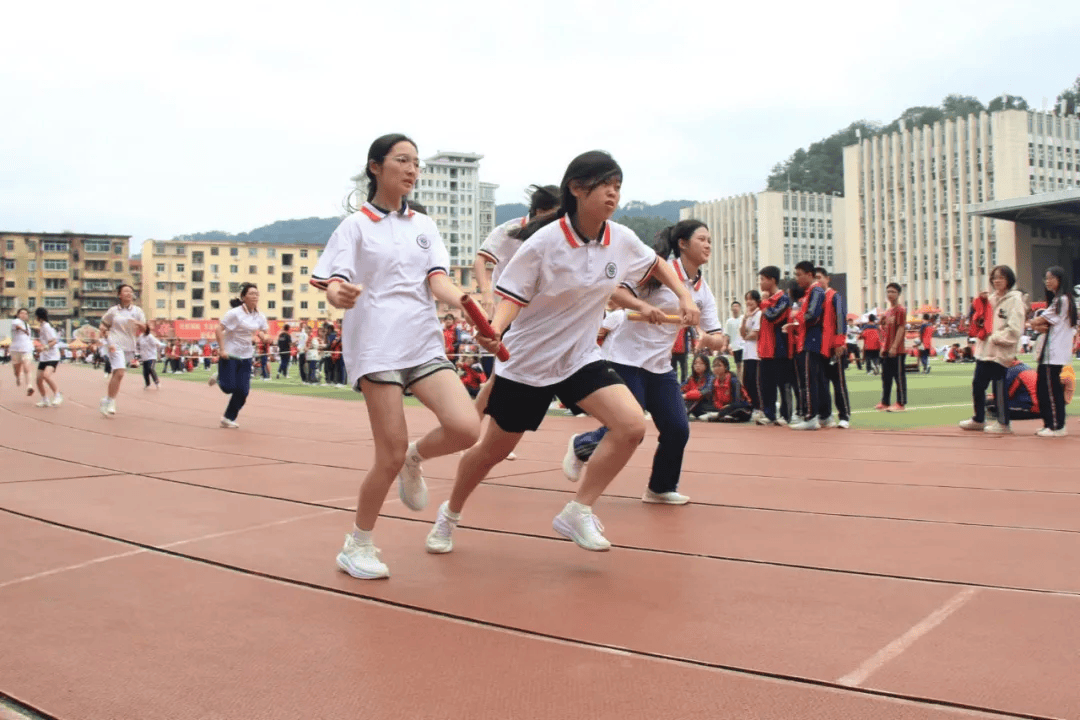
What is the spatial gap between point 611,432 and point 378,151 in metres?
1.73

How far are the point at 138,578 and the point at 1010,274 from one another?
386 inches

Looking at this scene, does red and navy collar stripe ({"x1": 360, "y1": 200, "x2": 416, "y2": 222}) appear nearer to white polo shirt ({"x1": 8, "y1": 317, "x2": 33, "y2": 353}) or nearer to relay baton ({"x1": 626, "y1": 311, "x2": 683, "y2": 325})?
relay baton ({"x1": 626, "y1": 311, "x2": 683, "y2": 325})

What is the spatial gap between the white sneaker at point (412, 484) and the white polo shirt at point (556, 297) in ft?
1.98

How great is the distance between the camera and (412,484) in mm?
4953

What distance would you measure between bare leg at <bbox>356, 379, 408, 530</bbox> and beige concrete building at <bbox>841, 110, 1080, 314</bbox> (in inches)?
2944

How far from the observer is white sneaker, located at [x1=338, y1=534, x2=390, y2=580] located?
4.44m

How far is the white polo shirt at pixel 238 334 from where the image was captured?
12750 mm

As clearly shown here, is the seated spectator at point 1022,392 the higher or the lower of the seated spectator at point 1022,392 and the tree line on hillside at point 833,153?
the lower

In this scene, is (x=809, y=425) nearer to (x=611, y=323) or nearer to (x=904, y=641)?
(x=611, y=323)

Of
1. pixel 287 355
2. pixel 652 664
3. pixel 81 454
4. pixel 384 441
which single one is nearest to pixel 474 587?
pixel 384 441

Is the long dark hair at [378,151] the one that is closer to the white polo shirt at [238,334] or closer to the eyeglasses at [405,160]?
the eyeglasses at [405,160]

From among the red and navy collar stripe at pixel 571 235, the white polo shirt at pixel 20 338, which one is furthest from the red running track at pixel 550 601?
the white polo shirt at pixel 20 338

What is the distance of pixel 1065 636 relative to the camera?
3.48 meters

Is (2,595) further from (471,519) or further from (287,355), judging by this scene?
(287,355)
